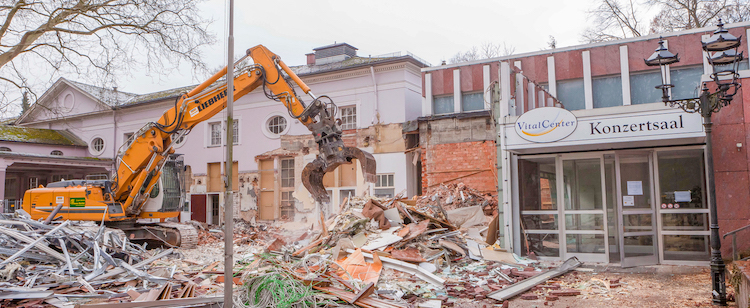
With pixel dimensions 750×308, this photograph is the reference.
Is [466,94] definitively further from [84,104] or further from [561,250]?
[84,104]

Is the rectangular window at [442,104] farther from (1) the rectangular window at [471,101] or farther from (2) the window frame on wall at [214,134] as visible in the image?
(2) the window frame on wall at [214,134]

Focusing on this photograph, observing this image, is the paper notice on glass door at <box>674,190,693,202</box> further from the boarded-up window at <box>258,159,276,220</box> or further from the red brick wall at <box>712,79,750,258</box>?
the boarded-up window at <box>258,159,276,220</box>

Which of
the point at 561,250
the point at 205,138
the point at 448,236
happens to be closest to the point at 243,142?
the point at 205,138

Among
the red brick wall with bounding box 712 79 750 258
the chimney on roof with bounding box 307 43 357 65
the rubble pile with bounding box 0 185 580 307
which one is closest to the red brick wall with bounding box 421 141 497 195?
the rubble pile with bounding box 0 185 580 307

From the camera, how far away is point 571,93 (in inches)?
694

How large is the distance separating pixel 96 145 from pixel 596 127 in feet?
84.9

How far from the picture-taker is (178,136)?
40.7 ft

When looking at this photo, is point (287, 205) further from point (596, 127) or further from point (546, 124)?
point (596, 127)

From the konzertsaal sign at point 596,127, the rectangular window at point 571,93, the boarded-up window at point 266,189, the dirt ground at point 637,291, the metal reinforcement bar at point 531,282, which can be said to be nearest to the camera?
the dirt ground at point 637,291

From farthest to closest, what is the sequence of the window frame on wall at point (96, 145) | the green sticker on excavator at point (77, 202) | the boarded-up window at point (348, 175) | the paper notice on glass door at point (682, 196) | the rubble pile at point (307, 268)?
the window frame on wall at point (96, 145) → the boarded-up window at point (348, 175) → the green sticker on excavator at point (77, 202) → the paper notice on glass door at point (682, 196) → the rubble pile at point (307, 268)

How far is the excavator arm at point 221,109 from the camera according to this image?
10.2 metres

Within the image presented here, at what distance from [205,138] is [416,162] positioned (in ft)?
34.5

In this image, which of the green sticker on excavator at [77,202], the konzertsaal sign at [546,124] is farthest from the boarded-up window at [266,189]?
the konzertsaal sign at [546,124]

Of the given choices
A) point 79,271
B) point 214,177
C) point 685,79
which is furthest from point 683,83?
point 214,177
